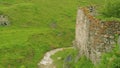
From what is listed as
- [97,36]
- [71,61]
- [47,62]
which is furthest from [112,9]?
[47,62]

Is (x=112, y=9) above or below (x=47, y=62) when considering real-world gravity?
above

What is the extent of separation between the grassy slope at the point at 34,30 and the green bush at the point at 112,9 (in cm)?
1109

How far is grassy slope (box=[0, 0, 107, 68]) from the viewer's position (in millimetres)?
46656

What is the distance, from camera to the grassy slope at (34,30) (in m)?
46.7

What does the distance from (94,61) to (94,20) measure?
3261mm

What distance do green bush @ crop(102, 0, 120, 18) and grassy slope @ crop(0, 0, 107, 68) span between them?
11.1 metres

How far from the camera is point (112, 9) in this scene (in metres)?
36.9

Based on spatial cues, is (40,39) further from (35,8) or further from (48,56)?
(35,8)

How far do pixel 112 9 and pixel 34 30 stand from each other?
87.8ft

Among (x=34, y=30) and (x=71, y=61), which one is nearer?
(x=71, y=61)

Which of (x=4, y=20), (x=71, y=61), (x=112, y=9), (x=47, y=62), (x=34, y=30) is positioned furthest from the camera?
(x=4, y=20)

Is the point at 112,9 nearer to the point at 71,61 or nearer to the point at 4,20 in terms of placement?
the point at 71,61

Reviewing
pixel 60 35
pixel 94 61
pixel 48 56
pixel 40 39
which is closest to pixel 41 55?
pixel 48 56

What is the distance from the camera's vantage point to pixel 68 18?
76125 millimetres
